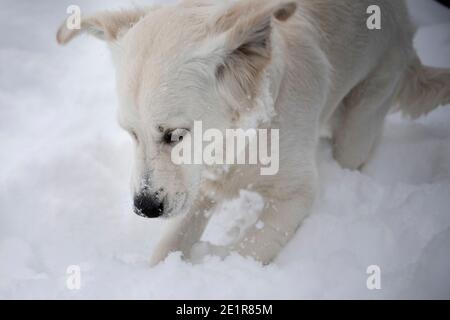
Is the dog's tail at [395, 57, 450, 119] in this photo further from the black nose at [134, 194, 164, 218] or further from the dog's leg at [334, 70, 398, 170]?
the black nose at [134, 194, 164, 218]

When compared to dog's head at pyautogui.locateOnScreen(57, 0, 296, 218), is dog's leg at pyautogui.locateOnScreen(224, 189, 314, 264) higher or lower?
lower

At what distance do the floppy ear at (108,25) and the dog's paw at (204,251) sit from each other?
1.19 m

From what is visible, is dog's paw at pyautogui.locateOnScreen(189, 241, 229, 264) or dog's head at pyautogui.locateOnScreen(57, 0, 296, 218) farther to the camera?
dog's paw at pyautogui.locateOnScreen(189, 241, 229, 264)

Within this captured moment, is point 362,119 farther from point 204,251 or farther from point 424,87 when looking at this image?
point 204,251

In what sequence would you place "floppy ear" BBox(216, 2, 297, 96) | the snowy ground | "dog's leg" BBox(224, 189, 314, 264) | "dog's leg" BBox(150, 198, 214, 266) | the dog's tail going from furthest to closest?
the dog's tail < "dog's leg" BBox(150, 198, 214, 266) < "dog's leg" BBox(224, 189, 314, 264) < the snowy ground < "floppy ear" BBox(216, 2, 297, 96)

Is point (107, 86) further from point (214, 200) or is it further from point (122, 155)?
point (214, 200)

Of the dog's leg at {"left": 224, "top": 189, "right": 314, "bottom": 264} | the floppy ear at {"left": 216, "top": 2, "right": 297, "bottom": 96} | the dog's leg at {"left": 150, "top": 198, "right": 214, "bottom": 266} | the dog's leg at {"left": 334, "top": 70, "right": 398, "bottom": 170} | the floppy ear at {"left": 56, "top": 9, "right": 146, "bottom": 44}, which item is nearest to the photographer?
the floppy ear at {"left": 216, "top": 2, "right": 297, "bottom": 96}

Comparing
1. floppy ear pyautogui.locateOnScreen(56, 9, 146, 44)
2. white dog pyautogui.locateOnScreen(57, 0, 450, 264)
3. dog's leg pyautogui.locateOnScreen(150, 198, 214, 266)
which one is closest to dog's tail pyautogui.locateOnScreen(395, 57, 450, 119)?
white dog pyautogui.locateOnScreen(57, 0, 450, 264)

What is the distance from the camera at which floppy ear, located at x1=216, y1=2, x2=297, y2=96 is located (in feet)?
7.84

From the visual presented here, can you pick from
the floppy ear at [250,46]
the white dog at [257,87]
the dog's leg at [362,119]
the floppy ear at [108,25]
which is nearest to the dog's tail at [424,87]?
the white dog at [257,87]

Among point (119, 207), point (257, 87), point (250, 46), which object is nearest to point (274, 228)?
point (257, 87)

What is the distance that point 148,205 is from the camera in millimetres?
2486

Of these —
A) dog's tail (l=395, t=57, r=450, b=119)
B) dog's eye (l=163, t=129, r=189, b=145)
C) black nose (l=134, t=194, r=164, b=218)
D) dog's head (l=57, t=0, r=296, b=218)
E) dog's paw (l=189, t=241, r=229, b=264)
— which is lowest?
dog's paw (l=189, t=241, r=229, b=264)

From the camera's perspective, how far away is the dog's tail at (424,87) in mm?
4055
